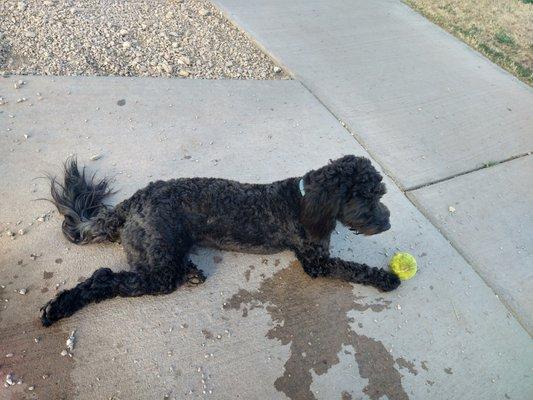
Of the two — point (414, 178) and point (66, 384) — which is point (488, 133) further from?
point (66, 384)

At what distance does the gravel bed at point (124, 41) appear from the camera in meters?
4.80

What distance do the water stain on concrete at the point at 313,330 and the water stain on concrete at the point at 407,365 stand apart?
0.06 metres

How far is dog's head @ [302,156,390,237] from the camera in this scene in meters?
2.92

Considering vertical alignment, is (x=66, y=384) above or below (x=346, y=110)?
below

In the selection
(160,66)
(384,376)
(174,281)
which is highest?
(160,66)

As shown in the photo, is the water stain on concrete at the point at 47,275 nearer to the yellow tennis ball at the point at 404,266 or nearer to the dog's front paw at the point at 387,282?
the dog's front paw at the point at 387,282

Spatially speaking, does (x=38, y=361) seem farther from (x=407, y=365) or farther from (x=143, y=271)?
(x=407, y=365)

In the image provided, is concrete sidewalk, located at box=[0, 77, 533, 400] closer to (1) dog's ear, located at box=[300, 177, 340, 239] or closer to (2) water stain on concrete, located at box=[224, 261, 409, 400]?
(2) water stain on concrete, located at box=[224, 261, 409, 400]

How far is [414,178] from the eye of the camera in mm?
4281

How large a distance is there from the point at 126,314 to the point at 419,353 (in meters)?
2.12

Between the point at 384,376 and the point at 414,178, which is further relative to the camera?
the point at 414,178

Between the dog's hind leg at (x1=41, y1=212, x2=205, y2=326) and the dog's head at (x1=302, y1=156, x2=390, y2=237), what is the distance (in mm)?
987

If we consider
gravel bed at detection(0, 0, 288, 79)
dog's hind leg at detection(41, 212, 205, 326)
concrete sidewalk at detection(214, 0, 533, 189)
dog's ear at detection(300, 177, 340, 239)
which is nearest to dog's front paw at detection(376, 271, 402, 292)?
dog's ear at detection(300, 177, 340, 239)

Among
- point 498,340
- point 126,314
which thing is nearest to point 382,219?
point 498,340
